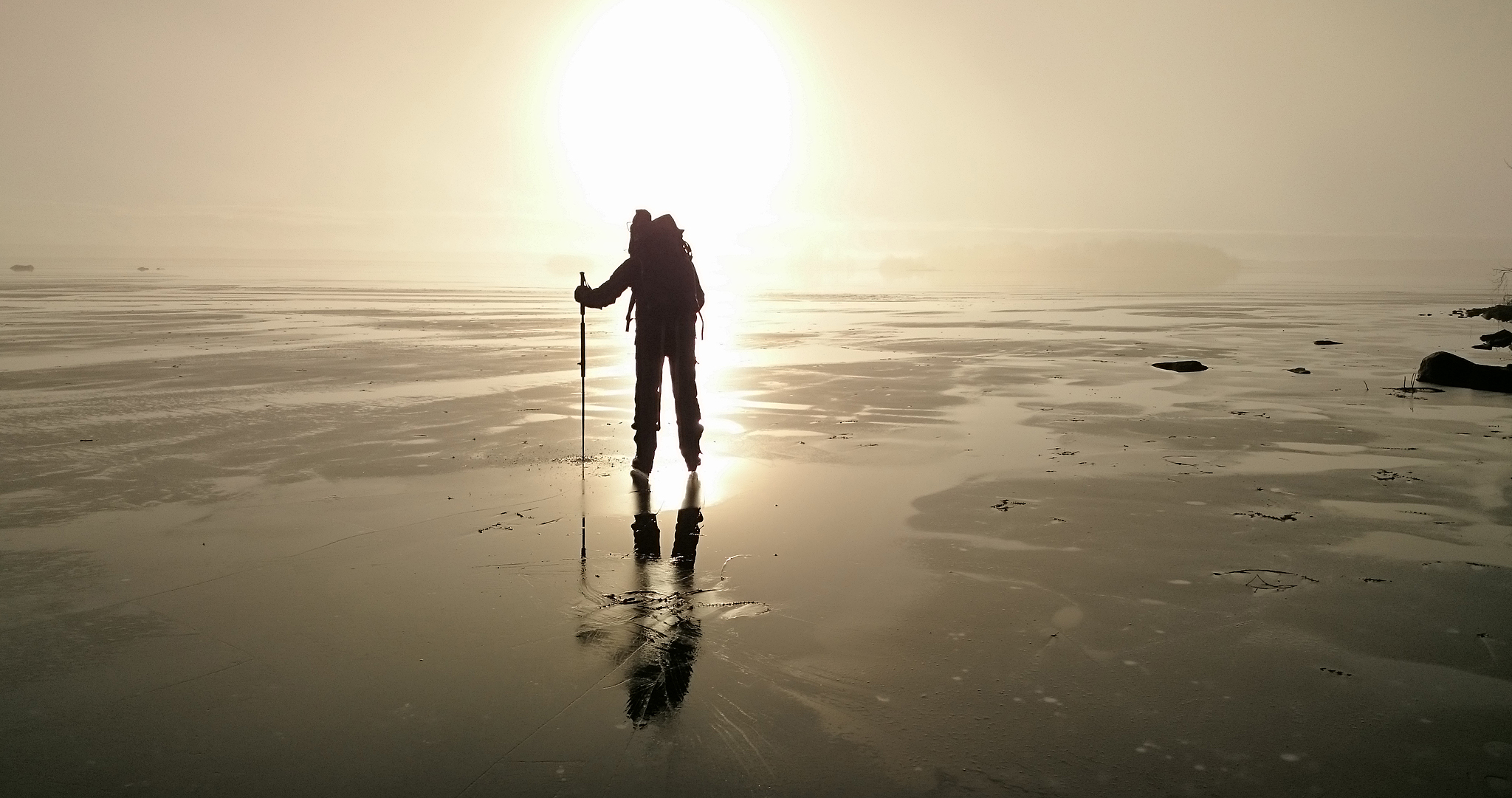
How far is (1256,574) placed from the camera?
616cm

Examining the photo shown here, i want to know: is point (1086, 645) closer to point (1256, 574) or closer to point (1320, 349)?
point (1256, 574)

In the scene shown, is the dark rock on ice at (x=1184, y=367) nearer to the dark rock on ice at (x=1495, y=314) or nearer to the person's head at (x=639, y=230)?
the person's head at (x=639, y=230)

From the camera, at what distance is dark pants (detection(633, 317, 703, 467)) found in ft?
Result: 29.6

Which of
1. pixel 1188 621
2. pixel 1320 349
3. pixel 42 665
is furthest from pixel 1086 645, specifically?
pixel 1320 349

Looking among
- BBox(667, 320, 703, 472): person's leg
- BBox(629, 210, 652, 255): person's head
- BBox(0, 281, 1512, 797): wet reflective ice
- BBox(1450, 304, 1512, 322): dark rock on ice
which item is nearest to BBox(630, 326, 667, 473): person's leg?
BBox(667, 320, 703, 472): person's leg

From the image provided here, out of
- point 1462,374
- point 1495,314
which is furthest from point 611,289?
point 1495,314

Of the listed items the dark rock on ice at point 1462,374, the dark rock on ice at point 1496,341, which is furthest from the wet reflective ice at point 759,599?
the dark rock on ice at point 1496,341

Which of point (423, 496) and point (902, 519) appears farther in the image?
point (423, 496)

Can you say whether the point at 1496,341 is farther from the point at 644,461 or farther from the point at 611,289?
the point at 644,461

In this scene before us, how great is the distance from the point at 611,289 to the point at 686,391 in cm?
129

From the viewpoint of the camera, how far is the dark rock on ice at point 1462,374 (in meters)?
14.8

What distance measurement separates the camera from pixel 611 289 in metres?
9.61

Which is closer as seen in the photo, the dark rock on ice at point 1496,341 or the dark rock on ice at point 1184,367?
the dark rock on ice at point 1184,367

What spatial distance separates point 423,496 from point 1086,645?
532cm
